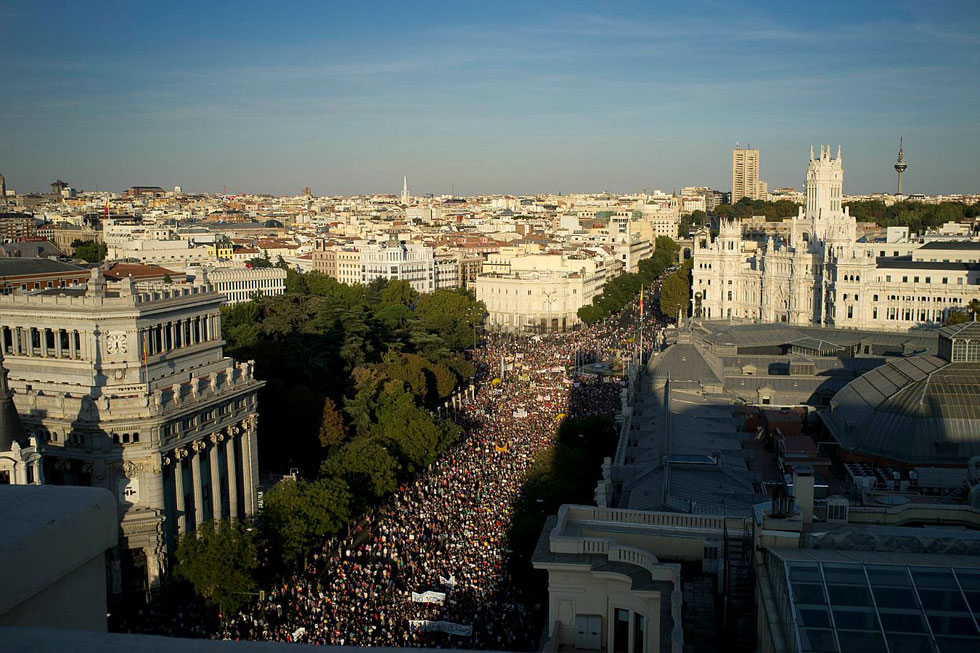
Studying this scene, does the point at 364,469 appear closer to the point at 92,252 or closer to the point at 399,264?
the point at 399,264

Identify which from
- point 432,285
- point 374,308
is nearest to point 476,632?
point 374,308

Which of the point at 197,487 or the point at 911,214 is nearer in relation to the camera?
the point at 197,487

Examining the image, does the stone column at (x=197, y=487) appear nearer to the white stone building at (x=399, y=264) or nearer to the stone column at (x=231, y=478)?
the stone column at (x=231, y=478)

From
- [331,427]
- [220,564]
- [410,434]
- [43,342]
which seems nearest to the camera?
[220,564]

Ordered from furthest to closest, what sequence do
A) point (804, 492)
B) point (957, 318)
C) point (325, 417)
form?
1. point (957, 318)
2. point (325, 417)
3. point (804, 492)

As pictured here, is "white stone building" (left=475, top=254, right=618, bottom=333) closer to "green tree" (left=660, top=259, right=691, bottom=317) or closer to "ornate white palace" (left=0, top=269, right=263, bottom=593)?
"green tree" (left=660, top=259, right=691, bottom=317)

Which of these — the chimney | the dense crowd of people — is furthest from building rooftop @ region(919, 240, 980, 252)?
the chimney

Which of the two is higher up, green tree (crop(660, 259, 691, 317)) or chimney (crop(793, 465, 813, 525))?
chimney (crop(793, 465, 813, 525))

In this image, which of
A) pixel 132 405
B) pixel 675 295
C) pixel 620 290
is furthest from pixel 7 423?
pixel 620 290
